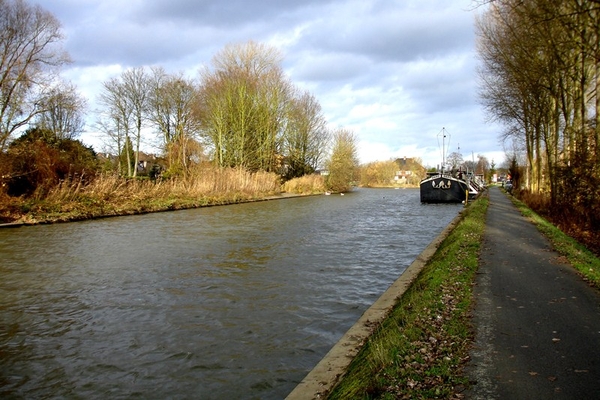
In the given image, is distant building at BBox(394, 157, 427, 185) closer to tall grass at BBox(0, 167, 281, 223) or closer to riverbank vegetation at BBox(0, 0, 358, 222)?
riverbank vegetation at BBox(0, 0, 358, 222)

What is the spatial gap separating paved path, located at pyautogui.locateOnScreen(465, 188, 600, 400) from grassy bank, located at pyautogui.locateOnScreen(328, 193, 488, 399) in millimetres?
153

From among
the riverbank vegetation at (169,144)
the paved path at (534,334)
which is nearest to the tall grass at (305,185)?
the riverbank vegetation at (169,144)

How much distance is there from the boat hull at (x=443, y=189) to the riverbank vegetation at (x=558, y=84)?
43.1ft

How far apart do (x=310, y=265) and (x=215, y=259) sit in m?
2.27

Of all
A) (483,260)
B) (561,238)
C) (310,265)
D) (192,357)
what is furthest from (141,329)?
(561,238)

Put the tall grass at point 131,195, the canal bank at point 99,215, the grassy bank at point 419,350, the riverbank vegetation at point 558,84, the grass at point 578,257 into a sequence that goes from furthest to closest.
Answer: the tall grass at point 131,195, the canal bank at point 99,215, the riverbank vegetation at point 558,84, the grass at point 578,257, the grassy bank at point 419,350

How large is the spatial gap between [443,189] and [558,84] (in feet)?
68.7

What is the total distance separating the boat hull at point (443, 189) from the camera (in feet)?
120

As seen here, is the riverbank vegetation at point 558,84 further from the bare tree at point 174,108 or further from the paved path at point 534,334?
the bare tree at point 174,108

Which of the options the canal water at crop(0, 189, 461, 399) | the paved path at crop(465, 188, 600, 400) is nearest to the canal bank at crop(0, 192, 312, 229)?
the canal water at crop(0, 189, 461, 399)

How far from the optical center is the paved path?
10.5 feet

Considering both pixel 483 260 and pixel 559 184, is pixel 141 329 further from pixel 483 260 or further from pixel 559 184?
pixel 559 184

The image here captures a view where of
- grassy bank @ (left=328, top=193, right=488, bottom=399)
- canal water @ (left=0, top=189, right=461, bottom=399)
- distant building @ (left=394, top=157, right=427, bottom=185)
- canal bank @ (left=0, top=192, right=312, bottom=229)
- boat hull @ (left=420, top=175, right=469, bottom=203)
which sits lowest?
canal water @ (left=0, top=189, right=461, bottom=399)

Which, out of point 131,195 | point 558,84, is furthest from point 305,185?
point 558,84
